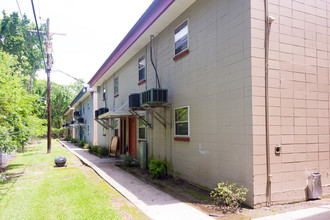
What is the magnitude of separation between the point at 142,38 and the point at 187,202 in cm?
707

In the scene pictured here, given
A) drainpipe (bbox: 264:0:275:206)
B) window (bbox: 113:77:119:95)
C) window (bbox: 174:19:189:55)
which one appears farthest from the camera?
window (bbox: 113:77:119:95)

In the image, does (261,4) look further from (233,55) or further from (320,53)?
(320,53)

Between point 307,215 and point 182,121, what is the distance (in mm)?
4264

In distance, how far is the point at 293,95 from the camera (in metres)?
5.61

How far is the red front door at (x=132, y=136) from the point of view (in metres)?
12.8

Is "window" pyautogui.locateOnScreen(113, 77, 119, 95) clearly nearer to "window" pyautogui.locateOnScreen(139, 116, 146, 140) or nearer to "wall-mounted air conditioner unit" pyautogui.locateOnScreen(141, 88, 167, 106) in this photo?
"window" pyautogui.locateOnScreen(139, 116, 146, 140)

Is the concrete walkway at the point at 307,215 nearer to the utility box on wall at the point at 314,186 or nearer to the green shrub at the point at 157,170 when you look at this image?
the utility box on wall at the point at 314,186

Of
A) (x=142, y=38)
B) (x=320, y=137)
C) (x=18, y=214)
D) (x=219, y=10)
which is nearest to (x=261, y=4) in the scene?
(x=219, y=10)

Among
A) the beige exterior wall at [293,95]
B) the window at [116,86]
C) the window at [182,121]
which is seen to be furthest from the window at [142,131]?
the beige exterior wall at [293,95]

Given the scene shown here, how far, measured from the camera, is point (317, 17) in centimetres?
611

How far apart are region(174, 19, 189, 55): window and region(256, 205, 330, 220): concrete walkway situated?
5299 millimetres

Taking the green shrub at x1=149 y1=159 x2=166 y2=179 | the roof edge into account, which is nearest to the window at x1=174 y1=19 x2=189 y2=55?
the roof edge

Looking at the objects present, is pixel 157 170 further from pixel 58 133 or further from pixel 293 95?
pixel 58 133

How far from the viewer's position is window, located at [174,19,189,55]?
788cm
